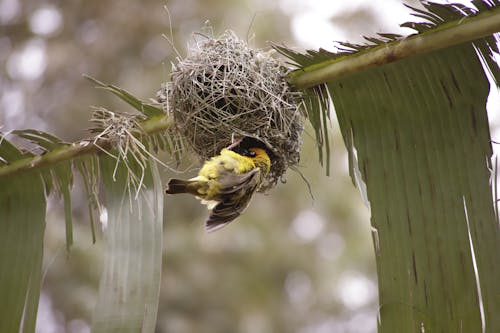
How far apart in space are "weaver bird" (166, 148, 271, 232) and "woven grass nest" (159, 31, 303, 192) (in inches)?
3.7

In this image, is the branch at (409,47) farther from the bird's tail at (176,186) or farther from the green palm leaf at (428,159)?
the bird's tail at (176,186)

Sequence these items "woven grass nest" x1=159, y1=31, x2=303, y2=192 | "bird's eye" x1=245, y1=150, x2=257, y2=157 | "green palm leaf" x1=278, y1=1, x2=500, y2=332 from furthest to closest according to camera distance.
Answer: "bird's eye" x1=245, y1=150, x2=257, y2=157, "woven grass nest" x1=159, y1=31, x2=303, y2=192, "green palm leaf" x1=278, y1=1, x2=500, y2=332

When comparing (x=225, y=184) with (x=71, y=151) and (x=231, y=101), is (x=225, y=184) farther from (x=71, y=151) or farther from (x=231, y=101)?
(x=71, y=151)

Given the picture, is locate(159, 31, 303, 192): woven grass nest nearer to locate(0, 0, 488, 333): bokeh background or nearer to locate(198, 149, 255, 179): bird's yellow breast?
locate(198, 149, 255, 179): bird's yellow breast

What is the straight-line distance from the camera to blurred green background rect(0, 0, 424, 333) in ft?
31.3

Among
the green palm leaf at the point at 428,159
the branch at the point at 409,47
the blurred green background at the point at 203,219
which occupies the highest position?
the blurred green background at the point at 203,219

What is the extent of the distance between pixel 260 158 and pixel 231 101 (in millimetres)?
283

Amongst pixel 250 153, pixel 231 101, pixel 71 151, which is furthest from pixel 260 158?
pixel 71 151

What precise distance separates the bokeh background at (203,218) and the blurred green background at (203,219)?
2cm

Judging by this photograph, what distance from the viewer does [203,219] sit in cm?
975

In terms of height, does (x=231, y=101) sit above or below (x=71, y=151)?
above

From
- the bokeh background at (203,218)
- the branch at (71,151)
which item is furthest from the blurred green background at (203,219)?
the branch at (71,151)

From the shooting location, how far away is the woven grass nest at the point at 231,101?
280 cm

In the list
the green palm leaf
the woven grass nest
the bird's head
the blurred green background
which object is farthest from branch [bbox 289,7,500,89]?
the blurred green background
